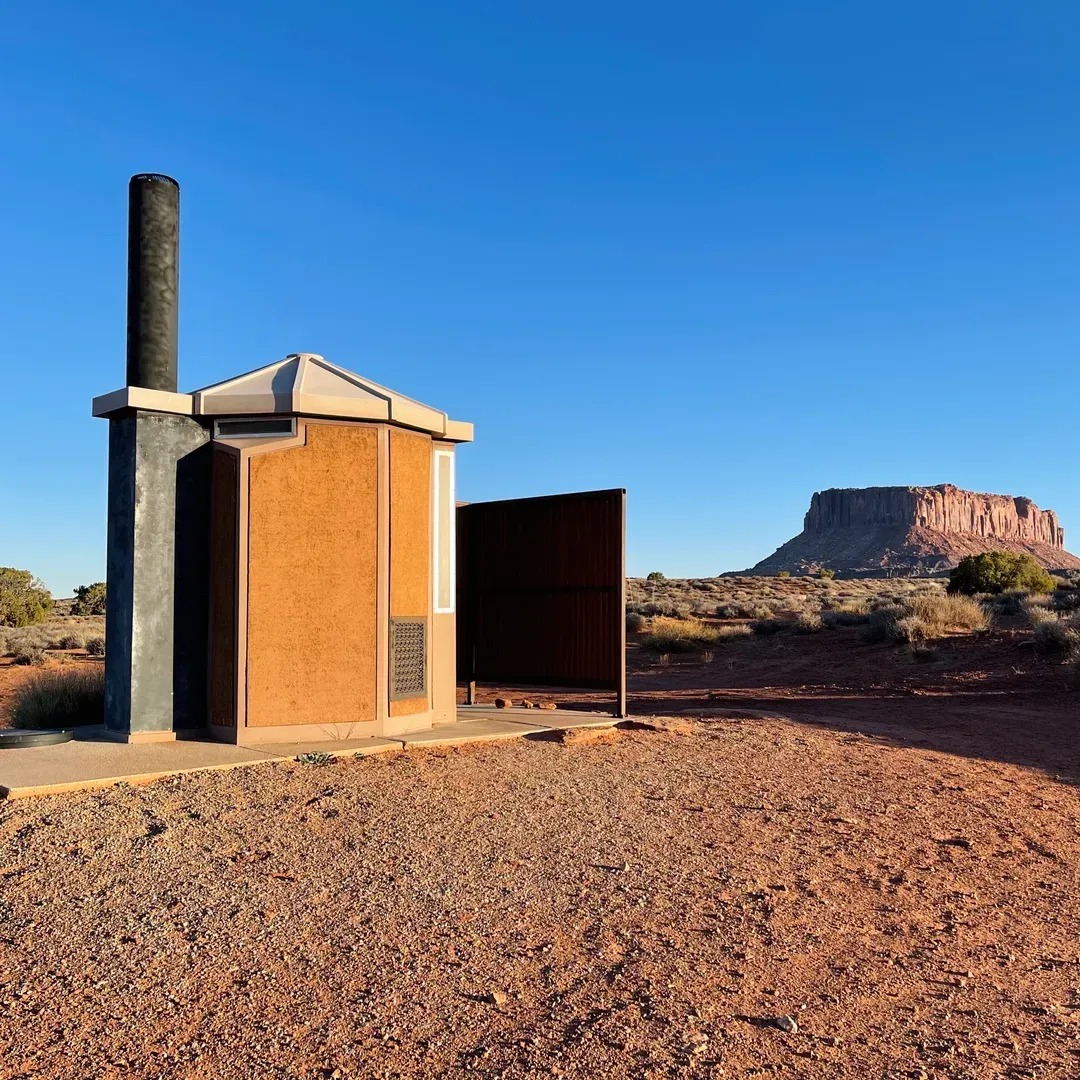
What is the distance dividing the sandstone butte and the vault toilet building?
108 m

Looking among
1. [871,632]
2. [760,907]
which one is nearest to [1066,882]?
[760,907]

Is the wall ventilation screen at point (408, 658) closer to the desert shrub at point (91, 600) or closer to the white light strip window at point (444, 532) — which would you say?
the white light strip window at point (444, 532)

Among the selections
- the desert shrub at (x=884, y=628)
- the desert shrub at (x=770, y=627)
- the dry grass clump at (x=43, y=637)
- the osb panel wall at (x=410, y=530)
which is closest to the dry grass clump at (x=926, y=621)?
the desert shrub at (x=884, y=628)

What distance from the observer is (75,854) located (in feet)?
20.8

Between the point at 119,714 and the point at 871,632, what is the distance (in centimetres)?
1949

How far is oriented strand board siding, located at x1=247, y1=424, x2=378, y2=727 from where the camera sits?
10.1 metres

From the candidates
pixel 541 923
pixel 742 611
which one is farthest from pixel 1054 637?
pixel 742 611

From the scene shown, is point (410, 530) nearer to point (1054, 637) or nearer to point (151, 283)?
point (151, 283)

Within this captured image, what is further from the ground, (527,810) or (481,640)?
(481,640)

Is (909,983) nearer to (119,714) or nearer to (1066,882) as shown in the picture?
(1066,882)

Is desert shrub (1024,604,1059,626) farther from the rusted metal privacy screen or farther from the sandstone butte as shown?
the sandstone butte

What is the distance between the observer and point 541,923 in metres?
5.44

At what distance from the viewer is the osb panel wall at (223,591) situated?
33.0 feet

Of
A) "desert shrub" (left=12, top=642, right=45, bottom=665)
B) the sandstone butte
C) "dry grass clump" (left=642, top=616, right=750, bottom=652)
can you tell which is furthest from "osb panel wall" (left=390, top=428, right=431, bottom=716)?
the sandstone butte
